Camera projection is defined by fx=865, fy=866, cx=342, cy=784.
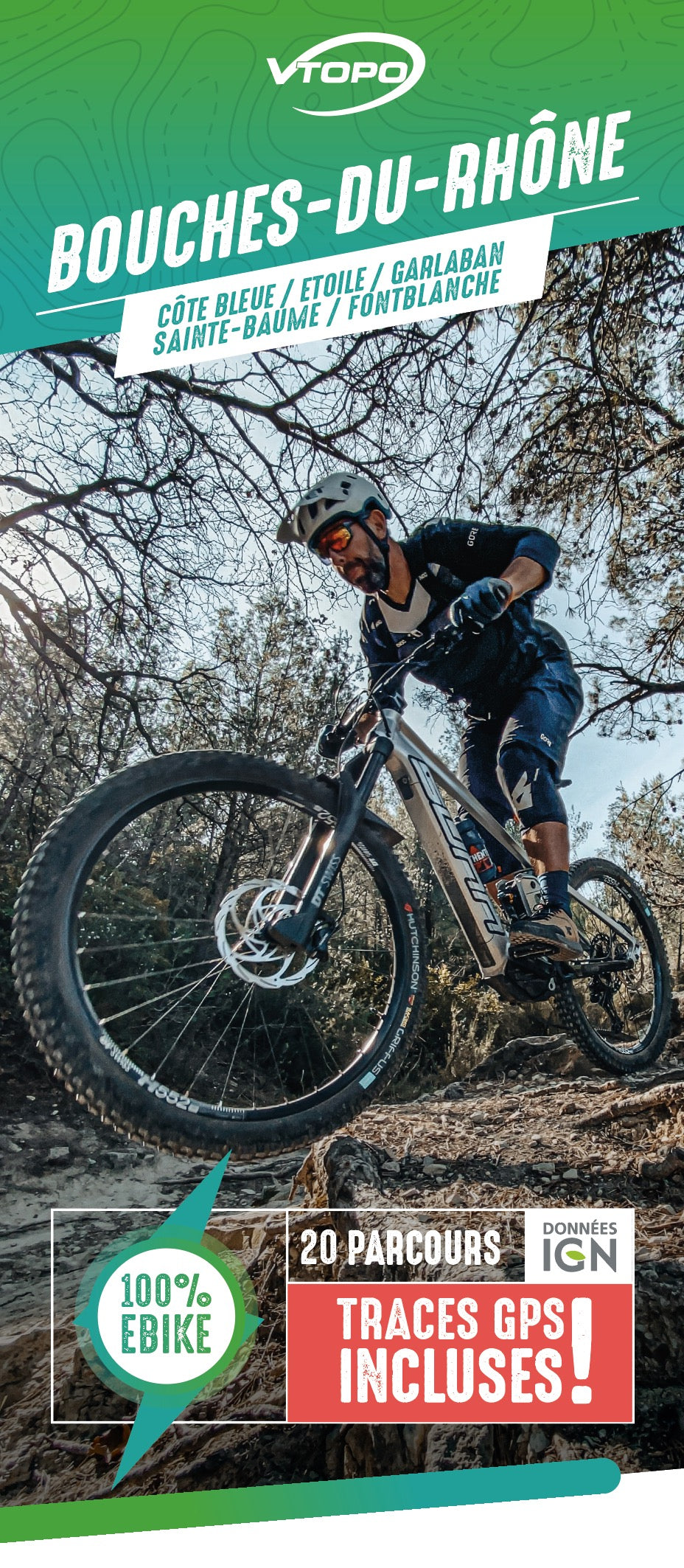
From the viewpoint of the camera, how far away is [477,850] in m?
1.88

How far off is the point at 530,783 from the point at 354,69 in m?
1.50

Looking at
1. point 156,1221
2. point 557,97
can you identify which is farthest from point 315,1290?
point 557,97

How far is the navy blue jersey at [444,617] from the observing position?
6.26 feet

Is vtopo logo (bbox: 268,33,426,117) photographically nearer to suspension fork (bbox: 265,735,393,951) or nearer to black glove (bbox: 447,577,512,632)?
black glove (bbox: 447,577,512,632)

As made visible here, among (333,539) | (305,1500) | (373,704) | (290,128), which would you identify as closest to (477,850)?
(373,704)

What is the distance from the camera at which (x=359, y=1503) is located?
143 cm

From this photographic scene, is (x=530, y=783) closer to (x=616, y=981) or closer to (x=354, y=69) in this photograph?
(x=616, y=981)

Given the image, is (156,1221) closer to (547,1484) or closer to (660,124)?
(547,1484)

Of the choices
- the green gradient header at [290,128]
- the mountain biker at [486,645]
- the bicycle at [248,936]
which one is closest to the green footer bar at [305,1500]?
the bicycle at [248,936]

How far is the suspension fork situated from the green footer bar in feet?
2.92

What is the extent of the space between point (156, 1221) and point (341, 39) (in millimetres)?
2311

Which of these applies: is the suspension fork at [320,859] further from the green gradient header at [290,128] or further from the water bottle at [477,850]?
the green gradient header at [290,128]

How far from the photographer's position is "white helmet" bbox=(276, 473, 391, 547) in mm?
1864

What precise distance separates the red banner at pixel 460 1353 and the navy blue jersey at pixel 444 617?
3.85ft
